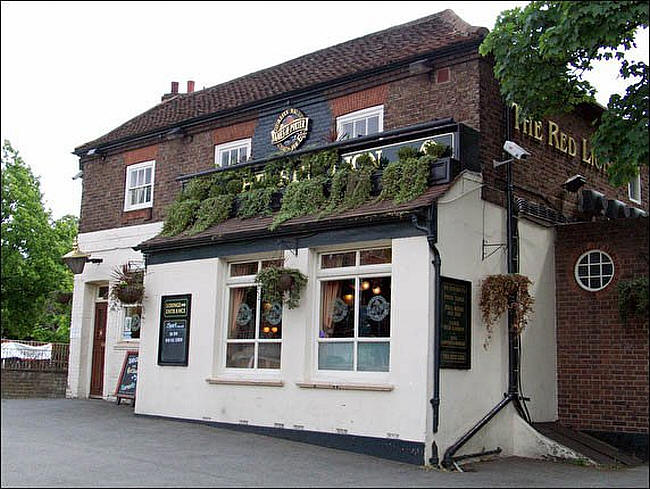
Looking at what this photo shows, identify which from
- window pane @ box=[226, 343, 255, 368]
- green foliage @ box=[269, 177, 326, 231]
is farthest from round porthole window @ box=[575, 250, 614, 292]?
window pane @ box=[226, 343, 255, 368]

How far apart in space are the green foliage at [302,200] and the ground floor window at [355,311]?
0.81 metres

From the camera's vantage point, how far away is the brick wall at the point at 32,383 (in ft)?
57.4

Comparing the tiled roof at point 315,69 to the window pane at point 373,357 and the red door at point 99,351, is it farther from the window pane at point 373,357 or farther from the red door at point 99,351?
the window pane at point 373,357

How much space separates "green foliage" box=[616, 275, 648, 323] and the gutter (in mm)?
4343

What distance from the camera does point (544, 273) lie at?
1341 centimetres

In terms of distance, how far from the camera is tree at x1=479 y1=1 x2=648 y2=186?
11.1 meters

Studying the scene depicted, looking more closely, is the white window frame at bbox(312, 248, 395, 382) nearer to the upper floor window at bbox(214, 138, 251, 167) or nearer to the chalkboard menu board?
the chalkboard menu board

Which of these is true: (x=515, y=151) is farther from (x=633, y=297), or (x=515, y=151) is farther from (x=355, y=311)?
(x=355, y=311)

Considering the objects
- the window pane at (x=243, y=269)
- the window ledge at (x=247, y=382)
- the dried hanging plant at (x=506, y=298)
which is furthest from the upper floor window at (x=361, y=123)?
the window ledge at (x=247, y=382)

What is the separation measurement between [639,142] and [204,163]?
905 centimetres

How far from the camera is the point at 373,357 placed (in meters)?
11.8

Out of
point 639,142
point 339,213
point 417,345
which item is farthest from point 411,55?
point 417,345

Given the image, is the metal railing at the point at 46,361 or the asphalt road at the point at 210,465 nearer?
the asphalt road at the point at 210,465

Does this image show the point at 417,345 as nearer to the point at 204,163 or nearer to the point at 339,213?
the point at 339,213
